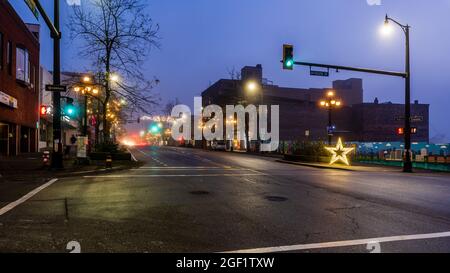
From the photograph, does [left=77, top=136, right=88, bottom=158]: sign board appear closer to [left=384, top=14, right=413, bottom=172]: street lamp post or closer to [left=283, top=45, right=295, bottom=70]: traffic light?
[left=283, top=45, right=295, bottom=70]: traffic light

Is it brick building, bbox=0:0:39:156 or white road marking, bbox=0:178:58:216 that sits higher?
brick building, bbox=0:0:39:156

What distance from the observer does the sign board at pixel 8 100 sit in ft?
92.6

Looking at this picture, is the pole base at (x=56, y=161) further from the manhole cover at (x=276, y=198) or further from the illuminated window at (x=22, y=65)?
the illuminated window at (x=22, y=65)

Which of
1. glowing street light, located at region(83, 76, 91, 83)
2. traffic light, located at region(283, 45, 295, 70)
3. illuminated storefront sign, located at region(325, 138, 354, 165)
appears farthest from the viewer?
illuminated storefront sign, located at region(325, 138, 354, 165)

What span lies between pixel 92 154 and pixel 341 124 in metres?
71.2

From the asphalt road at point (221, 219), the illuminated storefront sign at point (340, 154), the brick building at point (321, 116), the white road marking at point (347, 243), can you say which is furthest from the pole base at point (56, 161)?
the brick building at point (321, 116)

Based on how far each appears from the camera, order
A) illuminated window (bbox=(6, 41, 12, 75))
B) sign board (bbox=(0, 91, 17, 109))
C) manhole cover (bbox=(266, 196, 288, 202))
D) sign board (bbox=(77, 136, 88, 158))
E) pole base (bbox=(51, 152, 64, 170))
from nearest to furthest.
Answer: manhole cover (bbox=(266, 196, 288, 202)) → pole base (bbox=(51, 152, 64, 170)) → sign board (bbox=(77, 136, 88, 158)) → sign board (bbox=(0, 91, 17, 109)) → illuminated window (bbox=(6, 41, 12, 75))

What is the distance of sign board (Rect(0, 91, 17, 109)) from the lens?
92.6 ft

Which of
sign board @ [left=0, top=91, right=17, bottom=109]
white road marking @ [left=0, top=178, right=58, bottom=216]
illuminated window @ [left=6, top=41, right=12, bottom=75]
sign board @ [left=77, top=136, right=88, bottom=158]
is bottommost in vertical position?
white road marking @ [left=0, top=178, right=58, bottom=216]

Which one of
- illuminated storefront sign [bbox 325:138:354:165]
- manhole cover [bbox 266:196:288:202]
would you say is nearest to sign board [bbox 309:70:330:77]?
illuminated storefront sign [bbox 325:138:354:165]

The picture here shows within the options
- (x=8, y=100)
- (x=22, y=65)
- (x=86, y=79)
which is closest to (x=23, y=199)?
(x=86, y=79)

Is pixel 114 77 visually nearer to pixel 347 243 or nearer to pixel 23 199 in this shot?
pixel 23 199
